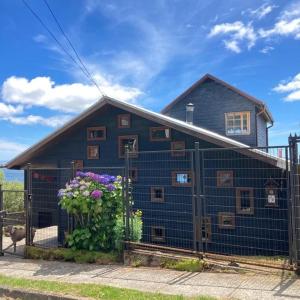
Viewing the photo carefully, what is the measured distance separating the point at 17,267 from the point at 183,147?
248 inches

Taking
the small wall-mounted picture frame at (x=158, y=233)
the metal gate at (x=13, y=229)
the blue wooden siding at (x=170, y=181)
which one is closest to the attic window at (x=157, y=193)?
the blue wooden siding at (x=170, y=181)

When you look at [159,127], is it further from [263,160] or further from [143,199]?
[263,160]

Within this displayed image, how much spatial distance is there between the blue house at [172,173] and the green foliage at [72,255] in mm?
2288

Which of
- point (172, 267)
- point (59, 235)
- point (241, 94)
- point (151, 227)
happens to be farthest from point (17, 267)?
point (241, 94)

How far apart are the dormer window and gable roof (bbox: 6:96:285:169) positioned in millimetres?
7819

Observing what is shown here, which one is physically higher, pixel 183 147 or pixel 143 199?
pixel 183 147

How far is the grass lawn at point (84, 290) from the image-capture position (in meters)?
5.39

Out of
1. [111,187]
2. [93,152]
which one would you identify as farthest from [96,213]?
[93,152]

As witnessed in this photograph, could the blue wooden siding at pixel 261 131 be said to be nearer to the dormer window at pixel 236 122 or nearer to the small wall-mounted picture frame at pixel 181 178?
the dormer window at pixel 236 122

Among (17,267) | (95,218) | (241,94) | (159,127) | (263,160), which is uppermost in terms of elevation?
(241,94)

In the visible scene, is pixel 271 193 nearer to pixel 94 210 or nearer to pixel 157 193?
pixel 157 193

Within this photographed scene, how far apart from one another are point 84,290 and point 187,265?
1993 millimetres

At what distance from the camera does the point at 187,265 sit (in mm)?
6906

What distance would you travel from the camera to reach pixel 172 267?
7055 mm
